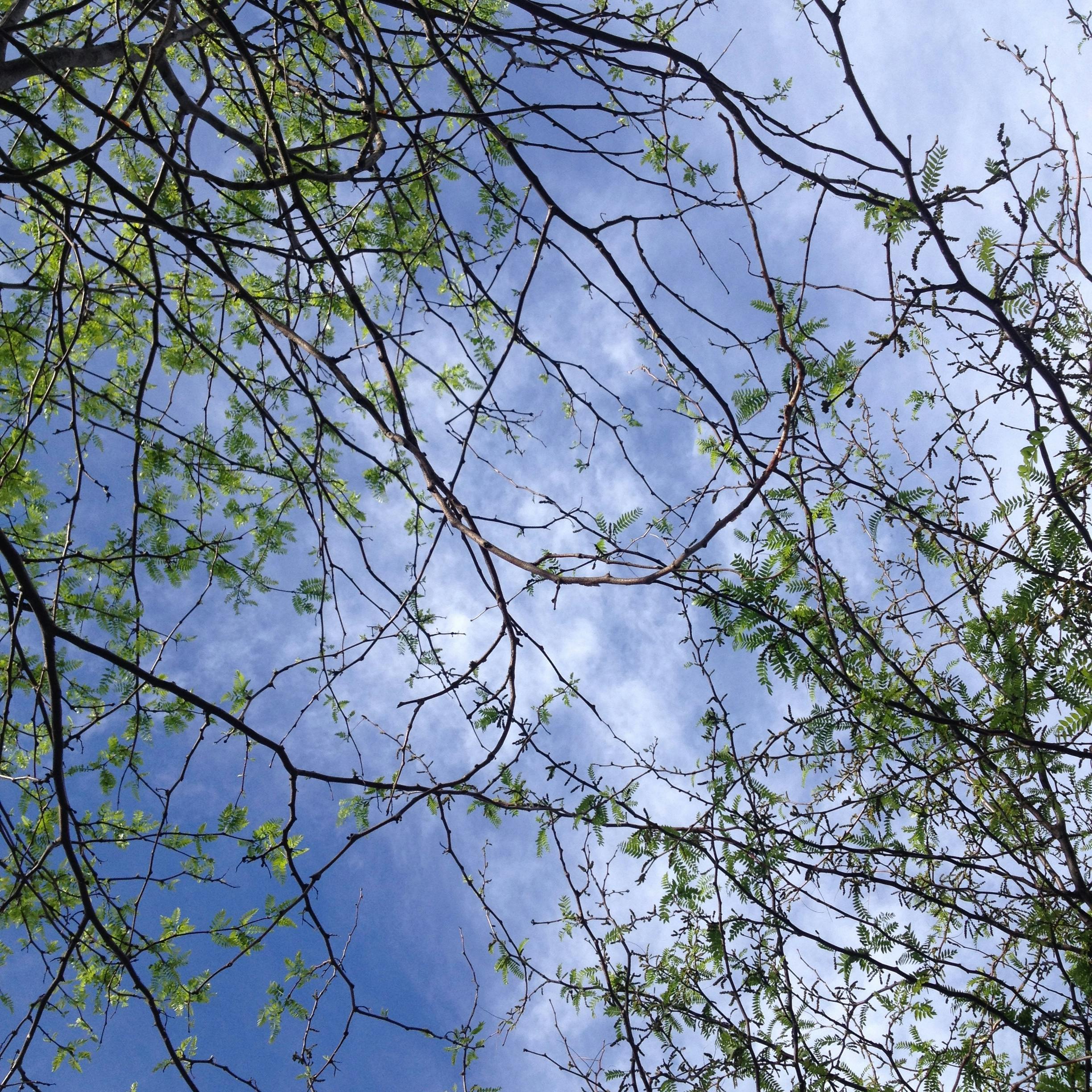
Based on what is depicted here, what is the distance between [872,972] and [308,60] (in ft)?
17.8

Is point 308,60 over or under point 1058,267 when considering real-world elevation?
over

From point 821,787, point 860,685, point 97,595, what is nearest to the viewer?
point 860,685

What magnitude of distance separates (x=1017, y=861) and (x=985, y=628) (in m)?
1.04

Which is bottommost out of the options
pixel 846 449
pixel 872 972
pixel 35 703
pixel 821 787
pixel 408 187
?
pixel 872 972

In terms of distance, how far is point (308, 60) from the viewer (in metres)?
4.71

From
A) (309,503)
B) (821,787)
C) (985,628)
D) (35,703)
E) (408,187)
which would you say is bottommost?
(35,703)

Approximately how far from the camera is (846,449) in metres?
3.54

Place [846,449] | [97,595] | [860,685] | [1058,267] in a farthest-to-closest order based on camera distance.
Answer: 1. [97,595]
2. [846,449]
3. [1058,267]
4. [860,685]

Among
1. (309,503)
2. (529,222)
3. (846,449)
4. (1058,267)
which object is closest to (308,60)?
(529,222)

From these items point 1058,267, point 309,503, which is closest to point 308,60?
point 309,503

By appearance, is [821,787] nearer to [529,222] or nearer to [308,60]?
[529,222]

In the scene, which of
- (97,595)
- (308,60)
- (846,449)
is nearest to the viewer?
(846,449)

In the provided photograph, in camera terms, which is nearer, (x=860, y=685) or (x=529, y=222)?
(x=860, y=685)

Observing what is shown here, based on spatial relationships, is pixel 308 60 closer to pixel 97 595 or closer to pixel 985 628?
pixel 97 595
